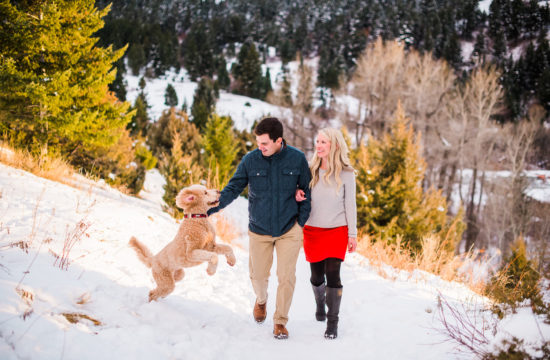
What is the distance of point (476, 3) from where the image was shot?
233ft

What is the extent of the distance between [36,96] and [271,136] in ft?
27.2

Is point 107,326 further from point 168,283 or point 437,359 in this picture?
point 437,359

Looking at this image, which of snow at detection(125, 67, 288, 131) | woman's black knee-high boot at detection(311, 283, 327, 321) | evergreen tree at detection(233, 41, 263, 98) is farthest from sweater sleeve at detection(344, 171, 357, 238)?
evergreen tree at detection(233, 41, 263, 98)

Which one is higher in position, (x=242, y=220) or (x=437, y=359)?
(x=437, y=359)

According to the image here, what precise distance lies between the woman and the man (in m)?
0.17

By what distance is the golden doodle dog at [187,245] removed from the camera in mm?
2875

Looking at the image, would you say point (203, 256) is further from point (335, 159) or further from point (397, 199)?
point (397, 199)

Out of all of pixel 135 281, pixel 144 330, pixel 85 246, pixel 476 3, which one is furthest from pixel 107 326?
pixel 476 3

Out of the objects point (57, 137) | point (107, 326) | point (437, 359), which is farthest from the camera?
point (57, 137)

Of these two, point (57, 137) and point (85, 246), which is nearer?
point (85, 246)

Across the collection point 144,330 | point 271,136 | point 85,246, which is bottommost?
point 144,330

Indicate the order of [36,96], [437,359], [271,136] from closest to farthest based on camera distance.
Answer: [437,359] → [271,136] → [36,96]

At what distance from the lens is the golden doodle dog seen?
9.43ft

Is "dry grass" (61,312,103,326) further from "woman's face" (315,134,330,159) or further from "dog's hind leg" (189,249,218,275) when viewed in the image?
"woman's face" (315,134,330,159)
